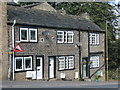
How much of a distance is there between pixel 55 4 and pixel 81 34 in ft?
69.7

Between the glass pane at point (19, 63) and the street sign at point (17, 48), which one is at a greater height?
the street sign at point (17, 48)

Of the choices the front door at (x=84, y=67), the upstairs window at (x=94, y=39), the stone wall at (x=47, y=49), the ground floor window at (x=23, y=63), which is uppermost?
the upstairs window at (x=94, y=39)

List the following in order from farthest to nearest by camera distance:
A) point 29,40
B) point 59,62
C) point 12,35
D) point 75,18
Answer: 1. point 75,18
2. point 59,62
3. point 29,40
4. point 12,35

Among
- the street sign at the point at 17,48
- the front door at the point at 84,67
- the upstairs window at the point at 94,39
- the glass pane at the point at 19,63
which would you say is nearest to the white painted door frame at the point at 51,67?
the glass pane at the point at 19,63

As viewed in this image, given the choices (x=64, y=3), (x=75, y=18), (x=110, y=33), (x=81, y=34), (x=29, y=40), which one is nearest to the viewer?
(x=29, y=40)

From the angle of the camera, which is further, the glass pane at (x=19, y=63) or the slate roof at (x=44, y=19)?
the slate roof at (x=44, y=19)

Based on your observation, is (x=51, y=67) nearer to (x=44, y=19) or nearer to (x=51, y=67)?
(x=51, y=67)

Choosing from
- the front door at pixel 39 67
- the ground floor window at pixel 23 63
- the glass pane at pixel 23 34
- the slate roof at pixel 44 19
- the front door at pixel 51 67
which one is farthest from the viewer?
the front door at pixel 51 67

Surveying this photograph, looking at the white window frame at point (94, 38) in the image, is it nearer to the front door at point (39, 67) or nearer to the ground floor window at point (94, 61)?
the ground floor window at point (94, 61)

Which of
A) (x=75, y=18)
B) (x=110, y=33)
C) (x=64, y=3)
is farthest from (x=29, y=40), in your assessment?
(x=64, y=3)

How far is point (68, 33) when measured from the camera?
80.2 ft

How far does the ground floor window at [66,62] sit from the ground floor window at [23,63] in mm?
3924

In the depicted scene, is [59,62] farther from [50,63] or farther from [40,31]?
[40,31]

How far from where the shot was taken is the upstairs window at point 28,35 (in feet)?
65.3
